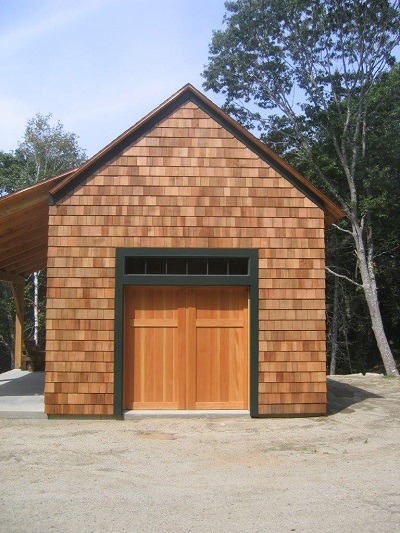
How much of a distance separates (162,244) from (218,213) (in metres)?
1.02

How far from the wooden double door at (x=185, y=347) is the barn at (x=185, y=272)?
0.02 meters

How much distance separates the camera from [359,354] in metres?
25.9

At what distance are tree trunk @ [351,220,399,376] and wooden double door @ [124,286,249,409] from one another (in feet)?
38.0

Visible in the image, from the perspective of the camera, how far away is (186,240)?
967 centimetres

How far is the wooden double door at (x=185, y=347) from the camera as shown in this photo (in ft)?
31.9

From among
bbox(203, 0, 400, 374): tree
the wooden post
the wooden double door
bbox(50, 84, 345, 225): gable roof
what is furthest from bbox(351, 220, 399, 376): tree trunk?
the wooden double door

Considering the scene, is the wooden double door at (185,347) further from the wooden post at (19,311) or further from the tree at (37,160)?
the tree at (37,160)

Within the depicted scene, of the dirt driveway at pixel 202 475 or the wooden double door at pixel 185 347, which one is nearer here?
the dirt driveway at pixel 202 475

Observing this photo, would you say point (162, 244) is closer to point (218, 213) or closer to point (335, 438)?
point (218, 213)

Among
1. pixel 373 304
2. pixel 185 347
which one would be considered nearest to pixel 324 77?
pixel 373 304

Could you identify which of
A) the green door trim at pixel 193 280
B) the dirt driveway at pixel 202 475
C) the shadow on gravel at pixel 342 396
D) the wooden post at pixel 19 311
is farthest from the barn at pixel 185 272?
the wooden post at pixel 19 311

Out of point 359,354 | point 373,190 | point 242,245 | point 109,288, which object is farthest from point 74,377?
point 359,354

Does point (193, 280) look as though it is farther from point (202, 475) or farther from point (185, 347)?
point (202, 475)

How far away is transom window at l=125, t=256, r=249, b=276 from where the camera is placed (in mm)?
9711
